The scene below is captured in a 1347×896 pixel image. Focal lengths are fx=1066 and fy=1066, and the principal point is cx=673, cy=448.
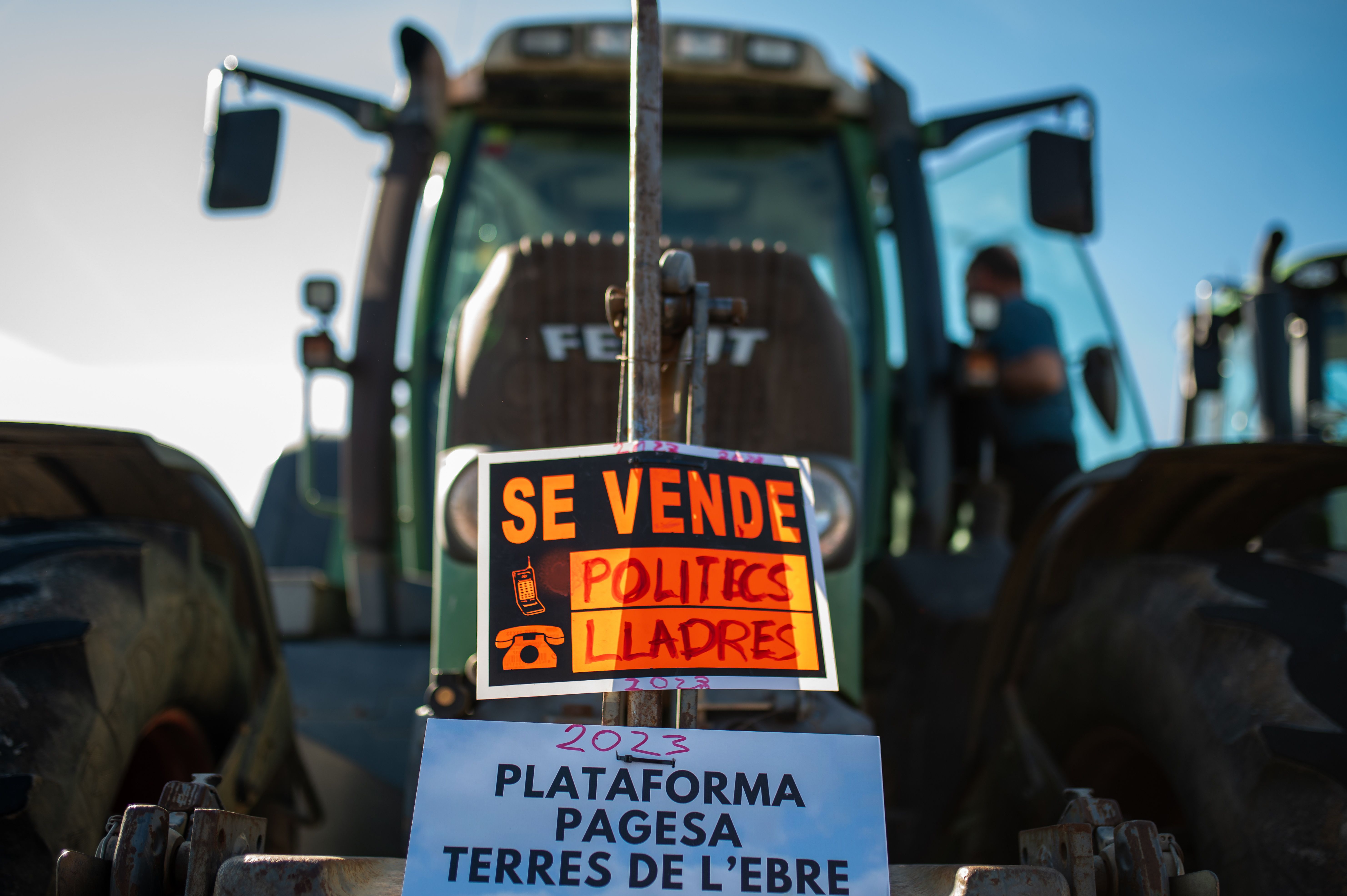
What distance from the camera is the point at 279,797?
6.45 ft

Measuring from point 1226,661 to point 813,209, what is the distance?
1662mm

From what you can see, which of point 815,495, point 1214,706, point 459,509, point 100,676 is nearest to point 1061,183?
point 815,495

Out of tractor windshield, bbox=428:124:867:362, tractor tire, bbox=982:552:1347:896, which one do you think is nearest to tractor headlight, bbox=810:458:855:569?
tractor tire, bbox=982:552:1347:896

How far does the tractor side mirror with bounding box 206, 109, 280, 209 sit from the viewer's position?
90.4 inches

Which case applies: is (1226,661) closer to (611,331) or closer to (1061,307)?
(611,331)

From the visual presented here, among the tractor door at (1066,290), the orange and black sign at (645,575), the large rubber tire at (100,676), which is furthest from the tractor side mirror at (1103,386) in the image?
the large rubber tire at (100,676)

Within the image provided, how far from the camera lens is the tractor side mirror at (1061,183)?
8.23 ft

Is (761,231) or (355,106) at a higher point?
(355,106)

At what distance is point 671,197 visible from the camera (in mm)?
2812

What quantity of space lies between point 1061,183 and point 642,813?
198 centimetres

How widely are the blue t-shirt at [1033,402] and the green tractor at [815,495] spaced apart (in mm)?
74

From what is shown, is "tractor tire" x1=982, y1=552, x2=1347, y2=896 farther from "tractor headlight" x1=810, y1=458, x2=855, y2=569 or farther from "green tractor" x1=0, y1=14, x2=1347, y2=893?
"tractor headlight" x1=810, y1=458, x2=855, y2=569

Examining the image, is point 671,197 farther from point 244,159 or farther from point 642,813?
point 642,813

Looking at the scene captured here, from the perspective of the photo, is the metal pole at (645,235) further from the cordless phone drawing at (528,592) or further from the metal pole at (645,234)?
the cordless phone drawing at (528,592)
